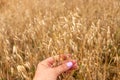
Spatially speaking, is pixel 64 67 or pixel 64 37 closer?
pixel 64 67

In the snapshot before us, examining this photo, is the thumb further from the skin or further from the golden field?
the golden field

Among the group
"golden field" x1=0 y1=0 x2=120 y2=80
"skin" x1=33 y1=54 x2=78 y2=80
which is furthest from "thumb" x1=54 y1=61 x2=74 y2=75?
"golden field" x1=0 y1=0 x2=120 y2=80

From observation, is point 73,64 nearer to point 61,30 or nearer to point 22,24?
point 61,30

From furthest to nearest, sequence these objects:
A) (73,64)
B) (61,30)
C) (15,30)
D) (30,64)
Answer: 1. (15,30)
2. (61,30)
3. (30,64)
4. (73,64)

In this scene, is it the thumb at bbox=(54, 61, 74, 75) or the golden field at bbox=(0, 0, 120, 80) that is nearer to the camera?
the thumb at bbox=(54, 61, 74, 75)

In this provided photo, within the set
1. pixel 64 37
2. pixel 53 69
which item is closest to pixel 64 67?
pixel 53 69

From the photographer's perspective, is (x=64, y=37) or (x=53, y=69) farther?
(x=64, y=37)

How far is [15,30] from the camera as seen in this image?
268 cm

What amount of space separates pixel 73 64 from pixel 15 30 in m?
1.58

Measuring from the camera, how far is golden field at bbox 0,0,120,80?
1676mm

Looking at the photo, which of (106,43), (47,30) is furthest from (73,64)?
(47,30)

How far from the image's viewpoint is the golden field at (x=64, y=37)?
1676mm

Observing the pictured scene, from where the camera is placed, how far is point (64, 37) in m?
1.86

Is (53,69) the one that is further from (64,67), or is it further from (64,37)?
(64,37)
